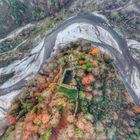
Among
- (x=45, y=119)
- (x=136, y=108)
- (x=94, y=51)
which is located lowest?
(x=45, y=119)

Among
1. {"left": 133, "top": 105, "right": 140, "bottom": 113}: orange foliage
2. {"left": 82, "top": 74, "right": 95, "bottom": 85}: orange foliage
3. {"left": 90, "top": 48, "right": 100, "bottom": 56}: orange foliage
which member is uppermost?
{"left": 90, "top": 48, "right": 100, "bottom": 56}: orange foliage

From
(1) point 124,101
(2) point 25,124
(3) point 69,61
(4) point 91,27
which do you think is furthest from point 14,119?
(4) point 91,27

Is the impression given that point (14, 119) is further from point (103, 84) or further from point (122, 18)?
point (122, 18)

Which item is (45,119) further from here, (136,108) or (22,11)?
(22,11)

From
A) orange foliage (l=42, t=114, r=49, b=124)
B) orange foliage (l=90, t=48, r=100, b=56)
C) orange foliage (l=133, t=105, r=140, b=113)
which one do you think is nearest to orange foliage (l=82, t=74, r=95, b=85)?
orange foliage (l=90, t=48, r=100, b=56)

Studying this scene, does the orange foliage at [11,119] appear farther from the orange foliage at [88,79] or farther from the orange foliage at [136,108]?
the orange foliage at [136,108]

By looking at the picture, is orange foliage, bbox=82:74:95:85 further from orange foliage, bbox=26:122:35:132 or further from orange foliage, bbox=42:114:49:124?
orange foliage, bbox=26:122:35:132

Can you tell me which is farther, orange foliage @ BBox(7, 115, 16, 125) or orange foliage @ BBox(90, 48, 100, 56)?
orange foliage @ BBox(90, 48, 100, 56)

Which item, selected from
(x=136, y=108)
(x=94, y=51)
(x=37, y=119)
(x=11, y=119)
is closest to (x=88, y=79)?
(x=94, y=51)
